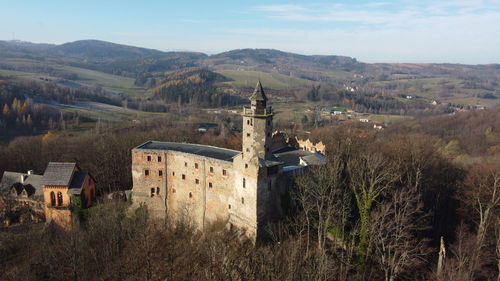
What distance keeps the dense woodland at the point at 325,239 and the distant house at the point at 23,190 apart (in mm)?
5314

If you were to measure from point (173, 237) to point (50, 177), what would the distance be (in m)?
22.8

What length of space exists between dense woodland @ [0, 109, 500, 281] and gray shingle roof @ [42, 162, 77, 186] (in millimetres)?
5584

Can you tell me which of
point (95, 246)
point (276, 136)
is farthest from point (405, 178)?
point (95, 246)

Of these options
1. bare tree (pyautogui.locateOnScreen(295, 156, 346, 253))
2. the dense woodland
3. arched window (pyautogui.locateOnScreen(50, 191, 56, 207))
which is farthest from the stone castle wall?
arched window (pyautogui.locateOnScreen(50, 191, 56, 207))

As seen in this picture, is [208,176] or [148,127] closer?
[208,176]

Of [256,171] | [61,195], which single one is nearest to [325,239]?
[256,171]

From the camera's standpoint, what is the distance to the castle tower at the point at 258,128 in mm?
38250

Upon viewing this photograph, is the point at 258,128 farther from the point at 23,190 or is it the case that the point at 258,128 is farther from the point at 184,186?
the point at 23,190

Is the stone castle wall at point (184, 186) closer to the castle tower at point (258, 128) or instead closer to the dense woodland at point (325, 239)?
the dense woodland at point (325, 239)

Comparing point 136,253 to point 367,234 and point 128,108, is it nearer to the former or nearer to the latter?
point 367,234

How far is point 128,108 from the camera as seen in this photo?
159000 millimetres

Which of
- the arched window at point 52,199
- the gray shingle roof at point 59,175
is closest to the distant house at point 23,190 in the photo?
the arched window at point 52,199

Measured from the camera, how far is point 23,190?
53031 millimetres

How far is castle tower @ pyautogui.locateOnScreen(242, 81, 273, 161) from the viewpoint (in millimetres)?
38250
